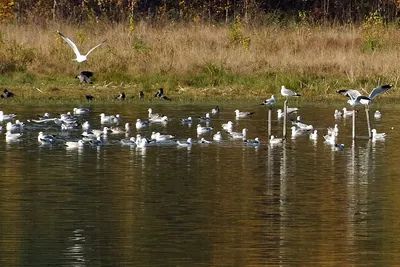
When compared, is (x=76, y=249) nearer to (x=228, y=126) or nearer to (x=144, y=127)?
(x=228, y=126)

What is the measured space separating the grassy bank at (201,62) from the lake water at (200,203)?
308 inches

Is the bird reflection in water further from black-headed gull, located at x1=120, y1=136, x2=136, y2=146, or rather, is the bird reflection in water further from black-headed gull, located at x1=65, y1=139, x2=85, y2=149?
black-headed gull, located at x1=120, y1=136, x2=136, y2=146

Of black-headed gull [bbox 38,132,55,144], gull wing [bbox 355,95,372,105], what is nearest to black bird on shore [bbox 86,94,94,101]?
black-headed gull [bbox 38,132,55,144]

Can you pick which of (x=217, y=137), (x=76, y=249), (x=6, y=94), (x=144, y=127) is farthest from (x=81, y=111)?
(x=76, y=249)

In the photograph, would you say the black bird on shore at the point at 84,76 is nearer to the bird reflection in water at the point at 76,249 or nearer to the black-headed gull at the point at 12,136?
the black-headed gull at the point at 12,136

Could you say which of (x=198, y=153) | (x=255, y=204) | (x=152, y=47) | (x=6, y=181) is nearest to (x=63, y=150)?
(x=198, y=153)

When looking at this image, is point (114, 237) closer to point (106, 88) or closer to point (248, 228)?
point (248, 228)

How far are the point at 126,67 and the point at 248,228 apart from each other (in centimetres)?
2040

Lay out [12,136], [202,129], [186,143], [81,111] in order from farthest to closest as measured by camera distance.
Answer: [81,111] < [202,129] < [12,136] < [186,143]

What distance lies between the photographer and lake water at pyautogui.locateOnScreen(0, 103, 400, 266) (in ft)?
45.2

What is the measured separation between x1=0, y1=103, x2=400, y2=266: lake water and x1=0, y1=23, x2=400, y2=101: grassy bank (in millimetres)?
7835

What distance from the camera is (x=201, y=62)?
35156mm

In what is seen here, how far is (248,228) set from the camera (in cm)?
1524

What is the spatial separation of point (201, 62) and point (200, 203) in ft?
59.9
